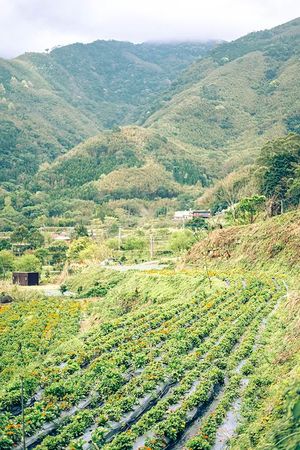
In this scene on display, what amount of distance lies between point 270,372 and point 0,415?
569cm

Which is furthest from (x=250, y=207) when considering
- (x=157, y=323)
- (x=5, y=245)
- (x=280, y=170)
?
(x=5, y=245)

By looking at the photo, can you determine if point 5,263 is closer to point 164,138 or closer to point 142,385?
point 142,385

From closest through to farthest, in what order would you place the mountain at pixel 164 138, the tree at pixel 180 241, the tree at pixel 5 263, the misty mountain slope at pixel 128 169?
the tree at pixel 180 241, the tree at pixel 5 263, the misty mountain slope at pixel 128 169, the mountain at pixel 164 138

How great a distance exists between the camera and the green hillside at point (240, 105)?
422ft

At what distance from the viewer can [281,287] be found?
24.1m

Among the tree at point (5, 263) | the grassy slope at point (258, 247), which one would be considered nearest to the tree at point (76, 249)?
the tree at point (5, 263)

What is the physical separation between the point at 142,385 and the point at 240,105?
442 feet

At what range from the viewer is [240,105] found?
144m

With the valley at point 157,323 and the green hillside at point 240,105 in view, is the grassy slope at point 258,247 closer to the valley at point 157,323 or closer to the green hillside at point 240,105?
the valley at point 157,323

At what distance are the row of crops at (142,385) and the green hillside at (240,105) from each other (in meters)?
90.1

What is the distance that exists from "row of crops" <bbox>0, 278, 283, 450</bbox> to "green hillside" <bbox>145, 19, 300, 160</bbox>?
90110mm

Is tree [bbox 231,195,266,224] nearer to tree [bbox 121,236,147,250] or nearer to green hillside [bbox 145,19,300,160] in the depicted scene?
tree [bbox 121,236,147,250]

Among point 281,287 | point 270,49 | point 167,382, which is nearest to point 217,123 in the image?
point 270,49

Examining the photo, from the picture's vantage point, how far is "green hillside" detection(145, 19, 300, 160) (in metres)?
129
